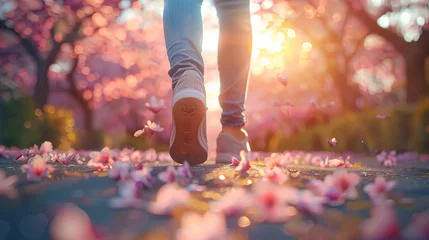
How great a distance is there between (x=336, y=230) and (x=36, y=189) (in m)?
0.87

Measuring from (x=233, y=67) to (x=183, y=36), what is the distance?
0.49m

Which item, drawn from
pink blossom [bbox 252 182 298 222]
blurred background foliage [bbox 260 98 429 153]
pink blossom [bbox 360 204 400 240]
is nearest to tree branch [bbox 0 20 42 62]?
blurred background foliage [bbox 260 98 429 153]

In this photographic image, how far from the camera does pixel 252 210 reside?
3.44ft

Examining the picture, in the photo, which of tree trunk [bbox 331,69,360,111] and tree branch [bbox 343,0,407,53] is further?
tree trunk [bbox 331,69,360,111]

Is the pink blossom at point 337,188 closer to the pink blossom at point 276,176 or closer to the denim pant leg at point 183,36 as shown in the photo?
the pink blossom at point 276,176

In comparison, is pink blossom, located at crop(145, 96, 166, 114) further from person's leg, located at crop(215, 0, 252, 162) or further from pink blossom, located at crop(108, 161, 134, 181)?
pink blossom, located at crop(108, 161, 134, 181)

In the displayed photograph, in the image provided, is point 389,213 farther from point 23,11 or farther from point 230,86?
point 23,11

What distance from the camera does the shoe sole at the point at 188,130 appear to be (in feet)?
5.97

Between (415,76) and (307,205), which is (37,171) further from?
(415,76)

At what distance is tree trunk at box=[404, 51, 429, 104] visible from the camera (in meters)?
9.25

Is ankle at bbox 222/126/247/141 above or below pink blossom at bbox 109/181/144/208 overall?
above

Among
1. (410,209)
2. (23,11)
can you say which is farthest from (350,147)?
(23,11)

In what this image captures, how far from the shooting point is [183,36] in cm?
201

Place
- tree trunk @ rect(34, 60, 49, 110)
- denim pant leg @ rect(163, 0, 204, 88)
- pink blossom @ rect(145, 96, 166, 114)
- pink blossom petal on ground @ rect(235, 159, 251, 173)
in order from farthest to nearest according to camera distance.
Answer: 1. tree trunk @ rect(34, 60, 49, 110)
2. pink blossom @ rect(145, 96, 166, 114)
3. denim pant leg @ rect(163, 0, 204, 88)
4. pink blossom petal on ground @ rect(235, 159, 251, 173)
